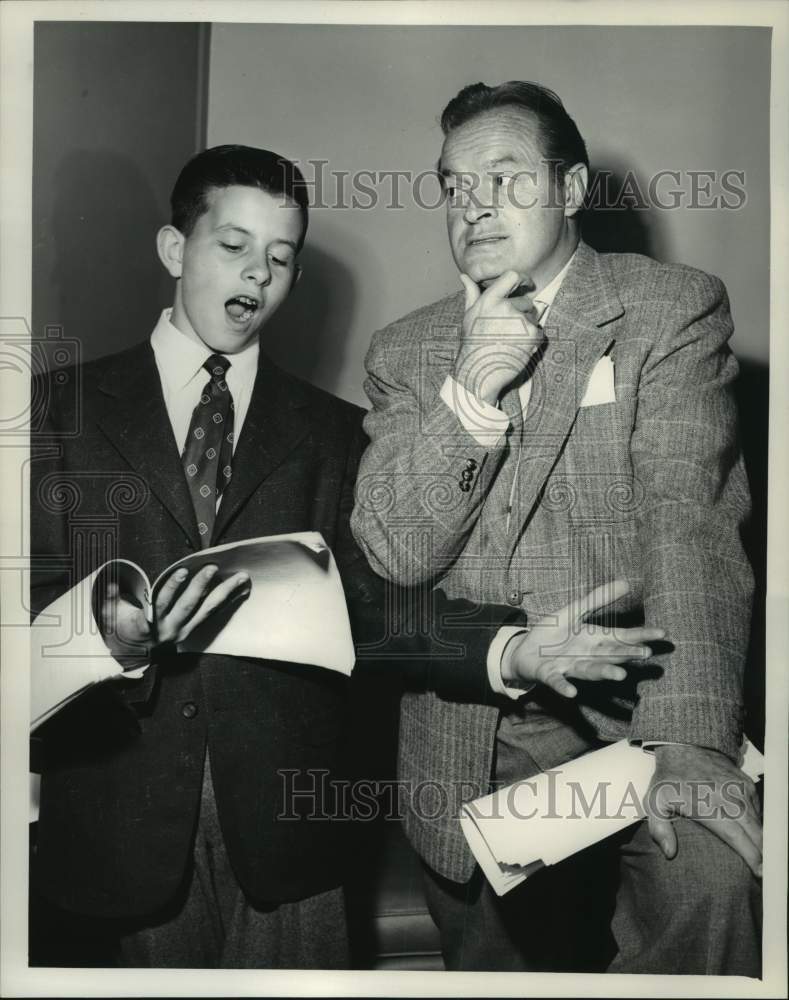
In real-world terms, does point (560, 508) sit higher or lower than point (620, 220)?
lower

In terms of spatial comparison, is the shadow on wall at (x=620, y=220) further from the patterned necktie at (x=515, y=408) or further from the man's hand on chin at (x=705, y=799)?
the man's hand on chin at (x=705, y=799)

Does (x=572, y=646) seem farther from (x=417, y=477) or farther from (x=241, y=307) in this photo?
(x=241, y=307)

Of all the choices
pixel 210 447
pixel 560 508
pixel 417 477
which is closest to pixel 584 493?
pixel 560 508

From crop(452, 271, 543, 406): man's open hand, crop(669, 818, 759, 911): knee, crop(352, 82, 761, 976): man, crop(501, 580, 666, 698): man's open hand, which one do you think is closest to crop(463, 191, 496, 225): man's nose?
crop(352, 82, 761, 976): man

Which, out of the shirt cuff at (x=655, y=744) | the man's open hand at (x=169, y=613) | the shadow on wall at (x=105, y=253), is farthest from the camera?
the shadow on wall at (x=105, y=253)

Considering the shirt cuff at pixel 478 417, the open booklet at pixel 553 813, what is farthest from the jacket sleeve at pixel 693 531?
the shirt cuff at pixel 478 417

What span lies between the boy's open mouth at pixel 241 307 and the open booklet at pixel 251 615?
14.2 inches

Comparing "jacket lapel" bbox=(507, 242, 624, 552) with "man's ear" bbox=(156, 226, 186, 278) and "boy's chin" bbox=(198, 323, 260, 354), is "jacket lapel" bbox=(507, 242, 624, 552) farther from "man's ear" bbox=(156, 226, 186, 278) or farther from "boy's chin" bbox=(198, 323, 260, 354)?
"man's ear" bbox=(156, 226, 186, 278)

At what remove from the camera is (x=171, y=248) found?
1756mm

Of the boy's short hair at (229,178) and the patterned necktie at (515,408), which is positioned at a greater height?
the boy's short hair at (229,178)

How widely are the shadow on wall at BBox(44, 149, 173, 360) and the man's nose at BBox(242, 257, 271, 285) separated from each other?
0.14m

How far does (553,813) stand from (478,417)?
2.07 ft

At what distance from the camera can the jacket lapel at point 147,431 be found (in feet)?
5.60

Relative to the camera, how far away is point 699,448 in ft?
5.33
